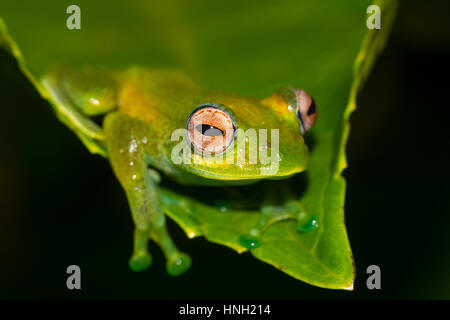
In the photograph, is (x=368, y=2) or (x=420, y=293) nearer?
(x=368, y=2)

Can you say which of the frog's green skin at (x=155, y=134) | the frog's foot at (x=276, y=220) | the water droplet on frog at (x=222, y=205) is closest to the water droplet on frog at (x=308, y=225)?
the frog's foot at (x=276, y=220)

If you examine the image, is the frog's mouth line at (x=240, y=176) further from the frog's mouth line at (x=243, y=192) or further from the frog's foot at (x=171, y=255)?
→ the frog's foot at (x=171, y=255)

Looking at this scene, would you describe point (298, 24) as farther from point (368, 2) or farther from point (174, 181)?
point (174, 181)

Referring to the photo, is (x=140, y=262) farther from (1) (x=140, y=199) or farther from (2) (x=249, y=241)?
(2) (x=249, y=241)

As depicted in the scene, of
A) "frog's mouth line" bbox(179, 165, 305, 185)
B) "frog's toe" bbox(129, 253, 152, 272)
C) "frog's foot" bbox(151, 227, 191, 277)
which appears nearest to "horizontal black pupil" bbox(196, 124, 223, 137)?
"frog's mouth line" bbox(179, 165, 305, 185)

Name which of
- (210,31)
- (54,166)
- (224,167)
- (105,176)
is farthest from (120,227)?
(210,31)

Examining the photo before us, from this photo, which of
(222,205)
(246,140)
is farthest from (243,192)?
(246,140)

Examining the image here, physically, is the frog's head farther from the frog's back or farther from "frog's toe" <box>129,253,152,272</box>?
"frog's toe" <box>129,253,152,272</box>
